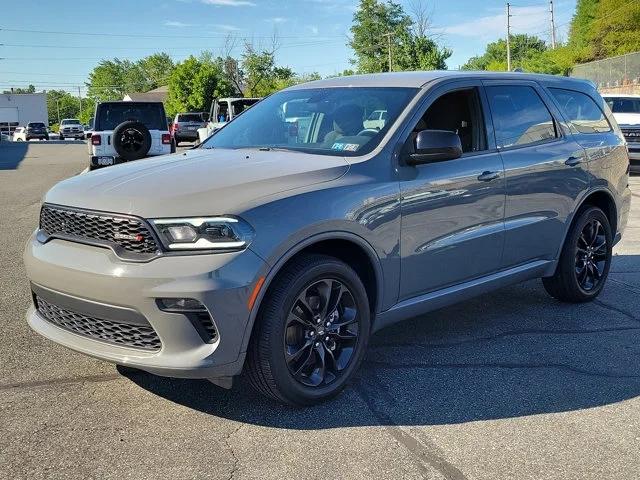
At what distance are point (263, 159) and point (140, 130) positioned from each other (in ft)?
29.4

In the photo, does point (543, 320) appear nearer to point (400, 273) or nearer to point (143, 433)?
point (400, 273)

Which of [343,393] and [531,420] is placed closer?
[531,420]

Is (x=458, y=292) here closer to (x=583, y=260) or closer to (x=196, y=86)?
(x=583, y=260)

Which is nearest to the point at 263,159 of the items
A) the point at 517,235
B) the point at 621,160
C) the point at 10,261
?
the point at 517,235

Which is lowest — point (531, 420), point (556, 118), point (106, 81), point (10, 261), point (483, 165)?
point (531, 420)

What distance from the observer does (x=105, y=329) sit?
3.52 meters

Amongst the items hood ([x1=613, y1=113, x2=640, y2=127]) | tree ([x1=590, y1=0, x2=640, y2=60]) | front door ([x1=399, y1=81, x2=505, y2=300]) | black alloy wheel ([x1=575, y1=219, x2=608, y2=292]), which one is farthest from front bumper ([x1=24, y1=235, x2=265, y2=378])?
tree ([x1=590, y1=0, x2=640, y2=60])

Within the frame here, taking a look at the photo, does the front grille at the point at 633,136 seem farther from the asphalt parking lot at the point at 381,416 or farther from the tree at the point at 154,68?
the tree at the point at 154,68

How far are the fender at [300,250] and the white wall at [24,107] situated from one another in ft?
341

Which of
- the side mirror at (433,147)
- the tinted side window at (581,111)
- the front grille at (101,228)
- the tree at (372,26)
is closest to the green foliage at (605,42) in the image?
the tree at (372,26)

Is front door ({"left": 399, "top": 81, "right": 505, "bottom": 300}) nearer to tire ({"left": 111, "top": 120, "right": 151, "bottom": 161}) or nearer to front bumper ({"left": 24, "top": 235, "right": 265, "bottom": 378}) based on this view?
front bumper ({"left": 24, "top": 235, "right": 265, "bottom": 378})

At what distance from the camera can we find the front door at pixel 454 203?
416cm

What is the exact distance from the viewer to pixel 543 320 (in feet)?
17.9

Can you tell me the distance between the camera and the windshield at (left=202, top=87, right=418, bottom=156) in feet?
14.1
